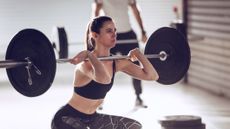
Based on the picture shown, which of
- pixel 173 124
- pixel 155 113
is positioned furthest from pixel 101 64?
pixel 155 113

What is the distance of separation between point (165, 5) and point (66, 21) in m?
1.55

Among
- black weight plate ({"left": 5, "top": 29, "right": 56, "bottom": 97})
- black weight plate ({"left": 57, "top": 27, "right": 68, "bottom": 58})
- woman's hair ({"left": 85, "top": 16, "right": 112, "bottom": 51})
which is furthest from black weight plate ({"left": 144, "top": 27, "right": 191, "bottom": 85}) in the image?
black weight plate ({"left": 57, "top": 27, "right": 68, "bottom": 58})

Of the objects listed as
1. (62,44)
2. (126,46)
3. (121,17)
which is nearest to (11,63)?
(62,44)

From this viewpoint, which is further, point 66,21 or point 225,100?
point 66,21

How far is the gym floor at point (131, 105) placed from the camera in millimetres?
5750

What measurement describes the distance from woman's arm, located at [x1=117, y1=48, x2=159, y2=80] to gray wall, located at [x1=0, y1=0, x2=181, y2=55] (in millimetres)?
5221

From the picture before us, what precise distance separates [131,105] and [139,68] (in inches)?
114

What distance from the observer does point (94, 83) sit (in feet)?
11.4

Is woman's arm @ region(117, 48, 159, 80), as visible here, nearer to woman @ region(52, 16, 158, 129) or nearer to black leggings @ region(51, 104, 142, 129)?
woman @ region(52, 16, 158, 129)

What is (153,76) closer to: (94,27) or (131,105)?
(94,27)

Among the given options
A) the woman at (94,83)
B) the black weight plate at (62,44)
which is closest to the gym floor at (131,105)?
the black weight plate at (62,44)

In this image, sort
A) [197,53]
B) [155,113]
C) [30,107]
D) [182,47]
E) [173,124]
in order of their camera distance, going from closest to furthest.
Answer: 1. [182,47]
2. [173,124]
3. [155,113]
4. [30,107]
5. [197,53]

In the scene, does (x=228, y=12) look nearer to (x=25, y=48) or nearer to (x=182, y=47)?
(x=182, y=47)

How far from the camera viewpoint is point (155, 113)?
20.0ft
